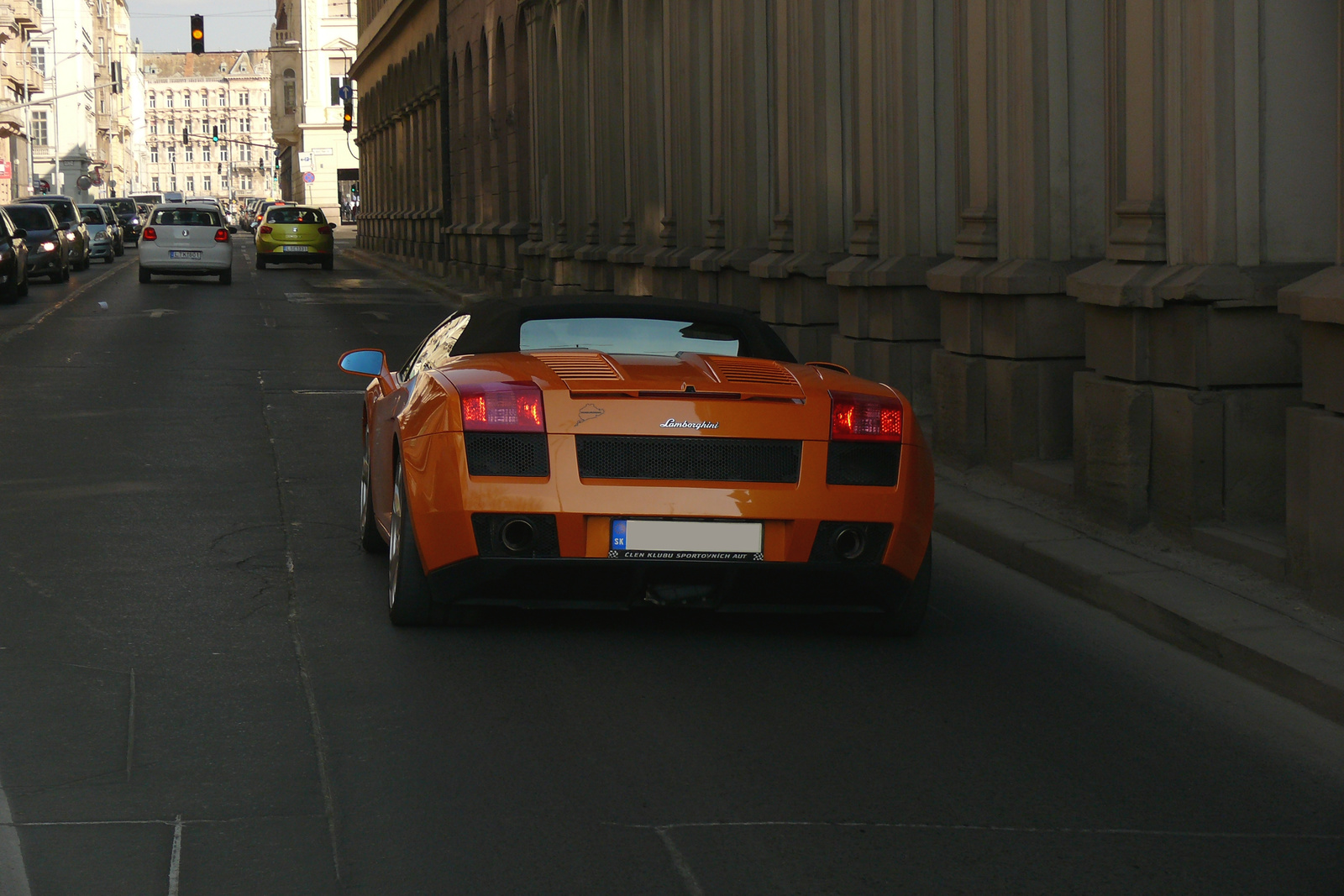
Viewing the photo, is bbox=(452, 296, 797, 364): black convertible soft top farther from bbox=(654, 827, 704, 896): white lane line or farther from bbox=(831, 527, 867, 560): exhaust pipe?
bbox=(654, 827, 704, 896): white lane line

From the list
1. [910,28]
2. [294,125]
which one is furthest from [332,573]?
[294,125]

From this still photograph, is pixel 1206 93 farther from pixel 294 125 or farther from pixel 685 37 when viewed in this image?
pixel 294 125

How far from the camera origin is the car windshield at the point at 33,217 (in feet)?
132

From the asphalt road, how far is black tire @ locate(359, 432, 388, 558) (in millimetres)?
73

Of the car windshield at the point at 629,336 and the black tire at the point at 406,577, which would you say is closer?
the black tire at the point at 406,577

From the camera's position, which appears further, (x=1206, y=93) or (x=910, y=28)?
(x=910, y=28)

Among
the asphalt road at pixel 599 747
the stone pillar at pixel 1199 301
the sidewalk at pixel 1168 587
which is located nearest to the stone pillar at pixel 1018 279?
the sidewalk at pixel 1168 587

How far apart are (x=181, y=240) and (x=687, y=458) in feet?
119

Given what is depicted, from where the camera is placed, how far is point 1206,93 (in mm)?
8609

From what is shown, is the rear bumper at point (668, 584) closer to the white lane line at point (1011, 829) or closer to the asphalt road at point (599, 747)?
the asphalt road at point (599, 747)

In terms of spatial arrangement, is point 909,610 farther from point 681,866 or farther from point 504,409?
point 681,866

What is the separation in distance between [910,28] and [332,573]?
Answer: 7.26 m

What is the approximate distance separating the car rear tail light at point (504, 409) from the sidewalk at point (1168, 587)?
2.42m

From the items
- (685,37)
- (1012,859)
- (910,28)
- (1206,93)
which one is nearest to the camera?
(1012,859)
